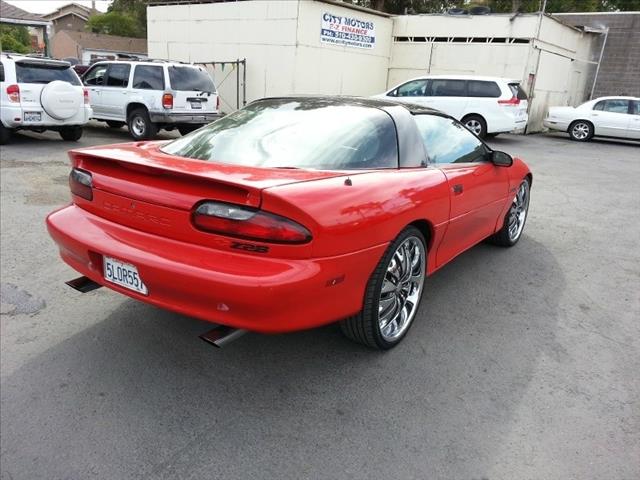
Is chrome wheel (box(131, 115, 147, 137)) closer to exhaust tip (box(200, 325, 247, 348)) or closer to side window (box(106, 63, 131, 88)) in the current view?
side window (box(106, 63, 131, 88))

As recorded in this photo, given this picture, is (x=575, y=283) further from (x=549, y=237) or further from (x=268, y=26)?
(x=268, y=26)

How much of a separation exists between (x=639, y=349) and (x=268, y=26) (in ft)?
46.9

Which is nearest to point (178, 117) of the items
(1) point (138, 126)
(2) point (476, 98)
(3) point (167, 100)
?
(3) point (167, 100)

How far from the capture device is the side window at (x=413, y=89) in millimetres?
14258

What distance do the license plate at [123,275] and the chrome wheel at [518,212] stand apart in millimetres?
3541

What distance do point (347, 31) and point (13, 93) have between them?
33.8 ft

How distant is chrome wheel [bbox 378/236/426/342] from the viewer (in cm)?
300

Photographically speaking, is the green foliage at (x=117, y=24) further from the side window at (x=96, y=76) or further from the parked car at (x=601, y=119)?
the parked car at (x=601, y=119)

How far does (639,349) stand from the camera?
10.7ft

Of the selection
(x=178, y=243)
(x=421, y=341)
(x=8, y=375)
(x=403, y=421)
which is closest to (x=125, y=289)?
(x=178, y=243)

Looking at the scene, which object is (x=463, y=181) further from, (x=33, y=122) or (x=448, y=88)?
(x=448, y=88)

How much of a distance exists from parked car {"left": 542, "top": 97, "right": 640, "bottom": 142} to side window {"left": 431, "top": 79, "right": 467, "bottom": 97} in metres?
4.31

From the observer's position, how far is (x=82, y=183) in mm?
2949

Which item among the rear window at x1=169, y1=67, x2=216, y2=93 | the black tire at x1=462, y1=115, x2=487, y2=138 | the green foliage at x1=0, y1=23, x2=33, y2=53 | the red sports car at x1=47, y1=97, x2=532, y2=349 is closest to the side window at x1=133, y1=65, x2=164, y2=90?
the rear window at x1=169, y1=67, x2=216, y2=93
